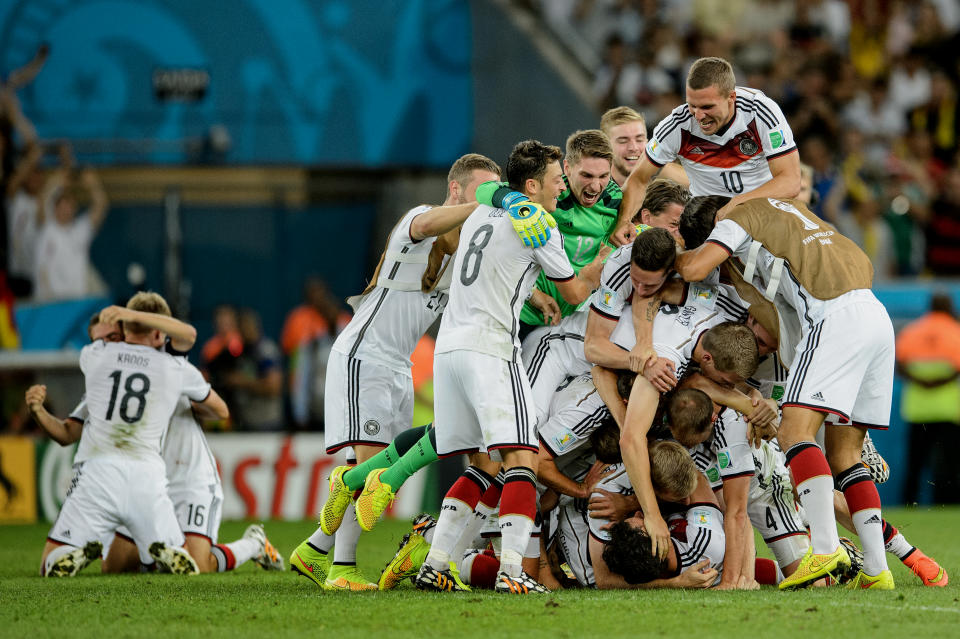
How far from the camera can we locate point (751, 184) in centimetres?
842

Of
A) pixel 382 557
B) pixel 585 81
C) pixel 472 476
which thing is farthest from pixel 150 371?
pixel 585 81

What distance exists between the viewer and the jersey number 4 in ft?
30.7

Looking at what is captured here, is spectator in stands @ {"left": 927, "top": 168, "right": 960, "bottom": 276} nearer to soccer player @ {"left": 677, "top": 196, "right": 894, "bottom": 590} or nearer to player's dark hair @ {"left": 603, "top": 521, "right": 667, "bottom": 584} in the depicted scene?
soccer player @ {"left": 677, "top": 196, "right": 894, "bottom": 590}

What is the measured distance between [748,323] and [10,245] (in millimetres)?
10660

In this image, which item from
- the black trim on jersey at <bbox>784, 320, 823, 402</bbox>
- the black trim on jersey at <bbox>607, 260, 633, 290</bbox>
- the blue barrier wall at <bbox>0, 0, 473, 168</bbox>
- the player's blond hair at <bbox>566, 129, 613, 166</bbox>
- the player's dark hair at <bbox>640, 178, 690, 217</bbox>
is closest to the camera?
the black trim on jersey at <bbox>784, 320, 823, 402</bbox>

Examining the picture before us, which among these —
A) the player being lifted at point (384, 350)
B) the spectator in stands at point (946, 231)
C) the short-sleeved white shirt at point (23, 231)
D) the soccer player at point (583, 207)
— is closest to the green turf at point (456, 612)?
the player being lifted at point (384, 350)

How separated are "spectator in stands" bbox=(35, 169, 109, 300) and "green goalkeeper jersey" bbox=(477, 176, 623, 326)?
28.3ft

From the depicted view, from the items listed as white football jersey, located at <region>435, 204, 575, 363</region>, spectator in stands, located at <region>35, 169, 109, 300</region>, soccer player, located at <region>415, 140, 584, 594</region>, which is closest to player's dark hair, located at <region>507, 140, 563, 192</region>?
soccer player, located at <region>415, 140, 584, 594</region>

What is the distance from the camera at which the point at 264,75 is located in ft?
56.6

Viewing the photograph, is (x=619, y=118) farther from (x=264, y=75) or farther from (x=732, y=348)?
(x=264, y=75)

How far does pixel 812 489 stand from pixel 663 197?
219 centimetres

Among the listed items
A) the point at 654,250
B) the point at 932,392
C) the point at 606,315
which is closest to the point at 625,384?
the point at 606,315

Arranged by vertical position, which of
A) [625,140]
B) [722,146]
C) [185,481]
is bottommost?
[185,481]

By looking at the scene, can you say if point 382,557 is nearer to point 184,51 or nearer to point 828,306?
point 828,306
